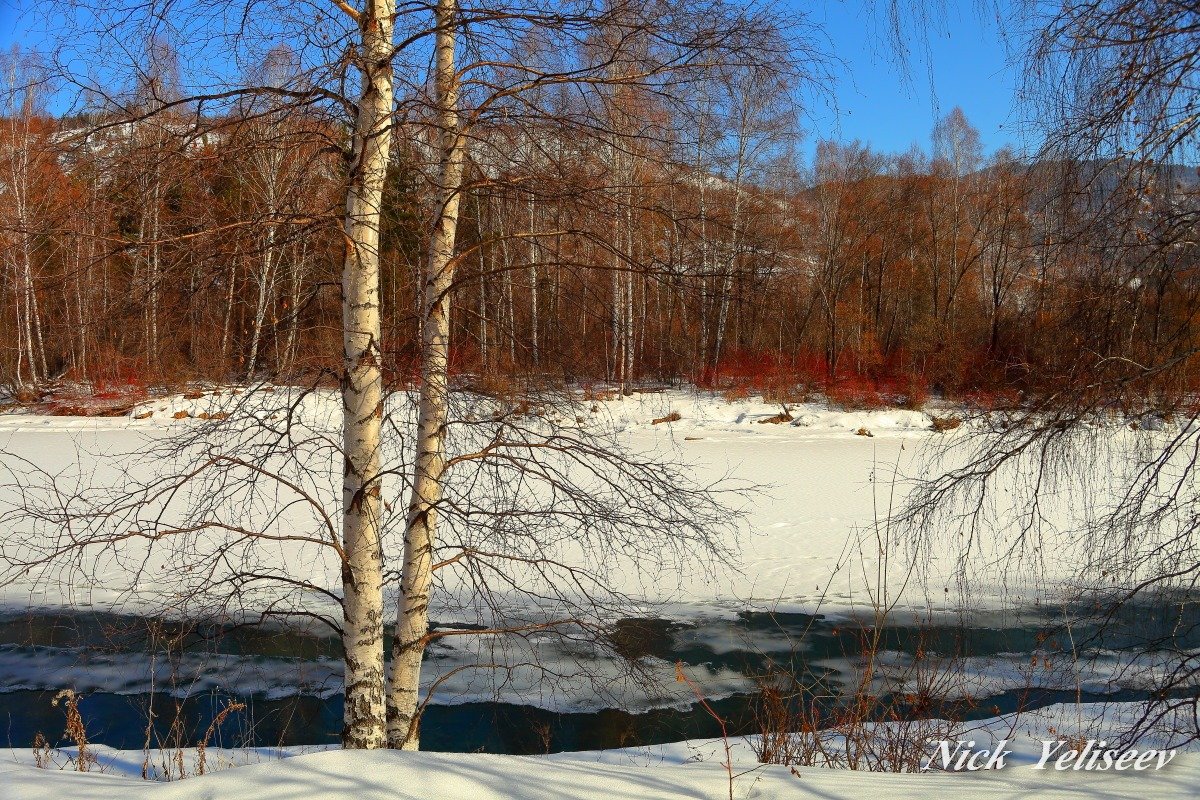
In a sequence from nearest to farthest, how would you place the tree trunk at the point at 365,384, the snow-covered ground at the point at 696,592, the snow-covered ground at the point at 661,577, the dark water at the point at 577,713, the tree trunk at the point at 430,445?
the snow-covered ground at the point at 696,592
the tree trunk at the point at 365,384
the tree trunk at the point at 430,445
the snow-covered ground at the point at 661,577
the dark water at the point at 577,713

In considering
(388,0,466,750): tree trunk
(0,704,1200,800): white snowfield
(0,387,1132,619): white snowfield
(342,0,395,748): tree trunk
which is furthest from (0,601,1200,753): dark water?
(342,0,395,748): tree trunk

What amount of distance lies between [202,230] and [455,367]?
4.18 ft

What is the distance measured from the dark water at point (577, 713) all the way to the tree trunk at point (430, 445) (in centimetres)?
159

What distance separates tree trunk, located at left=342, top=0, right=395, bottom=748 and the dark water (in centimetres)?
178

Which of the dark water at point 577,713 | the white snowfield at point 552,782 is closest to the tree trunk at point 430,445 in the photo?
the white snowfield at point 552,782

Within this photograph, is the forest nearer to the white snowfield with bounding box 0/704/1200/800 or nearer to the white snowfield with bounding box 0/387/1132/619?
the white snowfield with bounding box 0/387/1132/619

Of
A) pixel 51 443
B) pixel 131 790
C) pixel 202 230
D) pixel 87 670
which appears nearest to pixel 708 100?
pixel 202 230

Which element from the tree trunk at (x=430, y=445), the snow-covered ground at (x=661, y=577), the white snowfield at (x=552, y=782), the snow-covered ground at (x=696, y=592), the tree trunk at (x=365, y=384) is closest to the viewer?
the white snowfield at (x=552, y=782)

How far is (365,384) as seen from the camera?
4.25 meters

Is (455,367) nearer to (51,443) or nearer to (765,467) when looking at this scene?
(765,467)

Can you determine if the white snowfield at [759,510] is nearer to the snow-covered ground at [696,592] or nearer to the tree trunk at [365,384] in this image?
the snow-covered ground at [696,592]

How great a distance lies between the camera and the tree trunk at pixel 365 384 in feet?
13.8

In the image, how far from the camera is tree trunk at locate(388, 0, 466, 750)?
4410mm

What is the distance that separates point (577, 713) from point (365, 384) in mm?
4163
